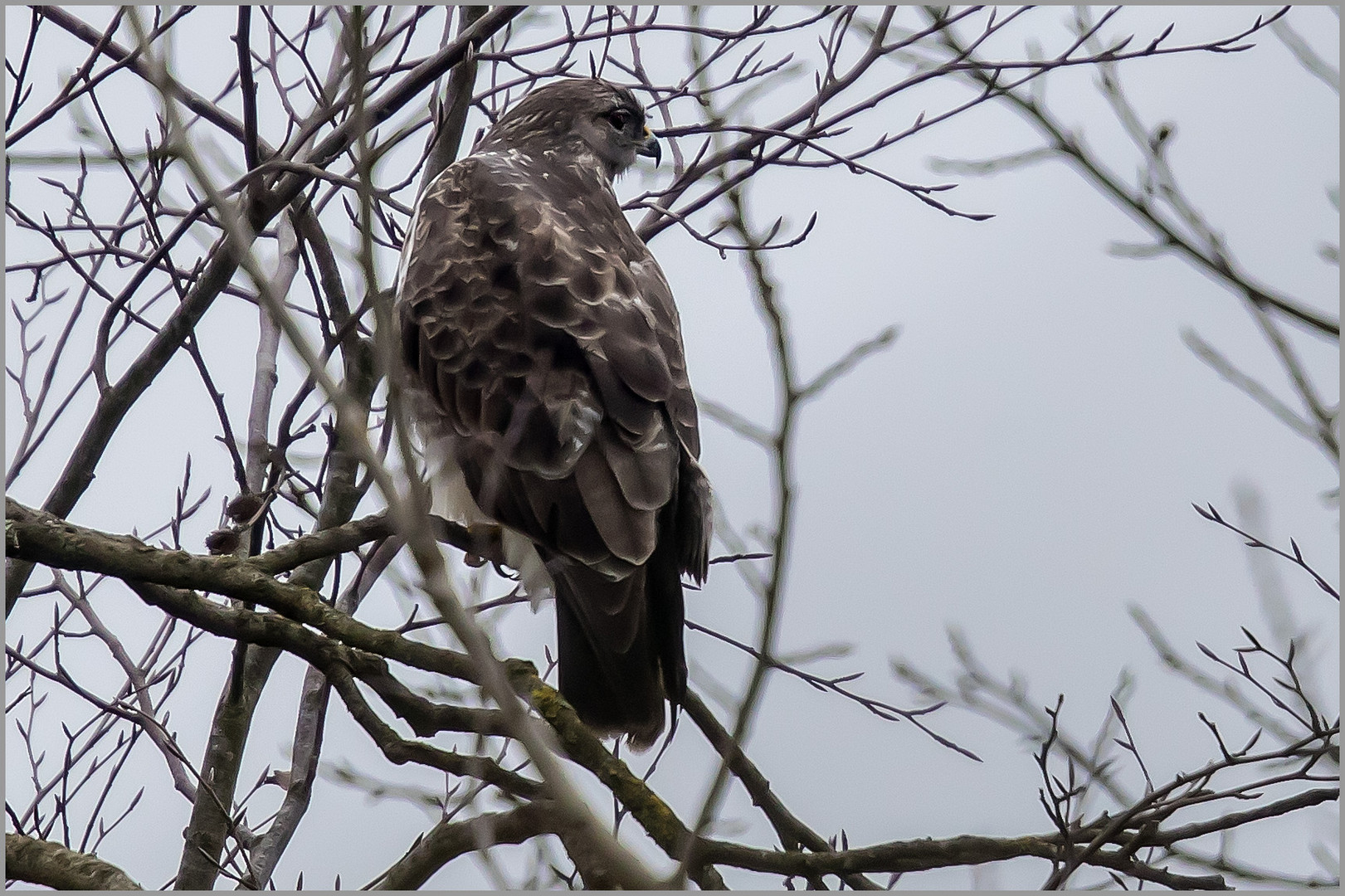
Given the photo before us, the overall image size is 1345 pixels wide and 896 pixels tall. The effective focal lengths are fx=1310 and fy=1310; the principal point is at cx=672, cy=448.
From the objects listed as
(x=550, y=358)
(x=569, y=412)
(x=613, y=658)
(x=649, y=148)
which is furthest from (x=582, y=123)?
(x=613, y=658)

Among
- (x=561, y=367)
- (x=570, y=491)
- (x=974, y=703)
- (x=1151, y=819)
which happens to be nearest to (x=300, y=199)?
(x=561, y=367)

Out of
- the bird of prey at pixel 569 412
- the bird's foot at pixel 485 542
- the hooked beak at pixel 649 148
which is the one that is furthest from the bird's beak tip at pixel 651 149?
the bird's foot at pixel 485 542

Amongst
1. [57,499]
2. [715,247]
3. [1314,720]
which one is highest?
[715,247]

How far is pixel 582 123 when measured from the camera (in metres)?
5.20

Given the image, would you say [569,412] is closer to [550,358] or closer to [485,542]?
[550,358]

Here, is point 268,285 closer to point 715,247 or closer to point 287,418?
point 287,418

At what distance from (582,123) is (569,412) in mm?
2000

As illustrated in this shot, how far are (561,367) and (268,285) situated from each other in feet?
7.35

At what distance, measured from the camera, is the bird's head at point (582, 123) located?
5145 mm

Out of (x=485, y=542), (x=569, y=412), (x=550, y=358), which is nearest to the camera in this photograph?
(x=569, y=412)

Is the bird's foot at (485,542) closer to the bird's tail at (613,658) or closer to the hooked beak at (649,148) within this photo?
the bird's tail at (613,658)

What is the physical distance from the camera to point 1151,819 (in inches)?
97.1

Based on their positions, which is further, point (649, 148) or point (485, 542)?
point (649, 148)

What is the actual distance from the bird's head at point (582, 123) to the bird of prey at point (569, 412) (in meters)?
0.61
